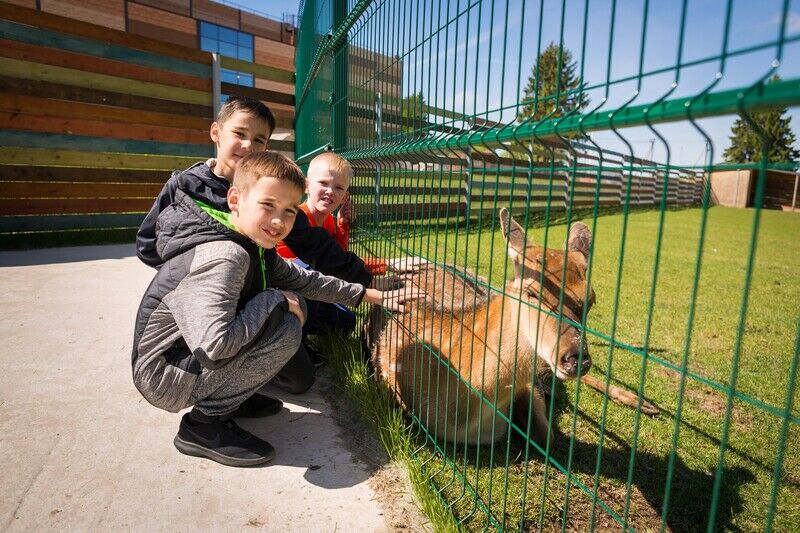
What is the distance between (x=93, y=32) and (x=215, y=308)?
7935 mm

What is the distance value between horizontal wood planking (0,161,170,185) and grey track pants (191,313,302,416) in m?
6.86

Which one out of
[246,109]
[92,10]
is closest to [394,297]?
[246,109]

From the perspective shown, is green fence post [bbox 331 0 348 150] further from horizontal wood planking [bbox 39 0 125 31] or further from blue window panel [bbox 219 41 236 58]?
blue window panel [bbox 219 41 236 58]

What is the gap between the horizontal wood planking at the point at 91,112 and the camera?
7254 mm

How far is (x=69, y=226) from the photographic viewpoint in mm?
7984

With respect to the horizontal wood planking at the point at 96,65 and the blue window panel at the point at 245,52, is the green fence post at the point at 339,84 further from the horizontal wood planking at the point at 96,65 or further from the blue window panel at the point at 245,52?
the blue window panel at the point at 245,52

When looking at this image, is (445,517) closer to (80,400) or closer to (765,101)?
(765,101)

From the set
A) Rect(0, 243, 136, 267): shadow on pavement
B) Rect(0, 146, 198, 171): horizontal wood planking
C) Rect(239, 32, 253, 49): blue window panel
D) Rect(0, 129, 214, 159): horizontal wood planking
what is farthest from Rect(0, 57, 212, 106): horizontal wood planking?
Rect(239, 32, 253, 49): blue window panel

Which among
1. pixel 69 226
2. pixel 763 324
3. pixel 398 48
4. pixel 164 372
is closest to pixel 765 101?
pixel 398 48

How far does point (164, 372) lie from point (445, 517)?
1.46 m

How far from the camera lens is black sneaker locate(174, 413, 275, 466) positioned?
2459mm

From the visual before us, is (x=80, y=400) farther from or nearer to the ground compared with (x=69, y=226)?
nearer to the ground

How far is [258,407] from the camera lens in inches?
117

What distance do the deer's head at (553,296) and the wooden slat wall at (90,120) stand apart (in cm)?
757
